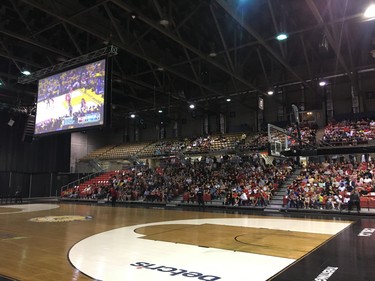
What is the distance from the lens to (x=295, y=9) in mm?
14859

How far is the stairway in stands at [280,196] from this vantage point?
15389 millimetres

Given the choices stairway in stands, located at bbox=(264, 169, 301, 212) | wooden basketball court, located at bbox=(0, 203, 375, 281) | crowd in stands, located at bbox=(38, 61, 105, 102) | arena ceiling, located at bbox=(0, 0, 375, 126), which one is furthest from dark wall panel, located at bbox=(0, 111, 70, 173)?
stairway in stands, located at bbox=(264, 169, 301, 212)

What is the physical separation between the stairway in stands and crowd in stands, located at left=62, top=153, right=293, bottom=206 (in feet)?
0.89

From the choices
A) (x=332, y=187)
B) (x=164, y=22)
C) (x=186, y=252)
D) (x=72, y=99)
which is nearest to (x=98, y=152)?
(x=72, y=99)

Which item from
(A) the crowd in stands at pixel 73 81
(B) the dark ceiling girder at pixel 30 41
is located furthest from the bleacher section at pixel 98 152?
(A) the crowd in stands at pixel 73 81

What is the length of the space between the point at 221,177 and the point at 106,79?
10751 millimetres

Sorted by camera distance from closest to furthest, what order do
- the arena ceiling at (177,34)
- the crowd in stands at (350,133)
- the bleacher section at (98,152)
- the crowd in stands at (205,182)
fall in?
the arena ceiling at (177,34), the crowd in stands at (205,182), the crowd in stands at (350,133), the bleacher section at (98,152)

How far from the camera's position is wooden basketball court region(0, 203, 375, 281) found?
186 inches

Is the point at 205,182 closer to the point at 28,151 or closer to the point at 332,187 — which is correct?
the point at 332,187

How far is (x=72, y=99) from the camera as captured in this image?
1268 centimetres

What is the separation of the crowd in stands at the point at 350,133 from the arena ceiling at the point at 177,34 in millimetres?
2900

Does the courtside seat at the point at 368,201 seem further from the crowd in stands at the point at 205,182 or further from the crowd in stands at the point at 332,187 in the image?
the crowd in stands at the point at 205,182

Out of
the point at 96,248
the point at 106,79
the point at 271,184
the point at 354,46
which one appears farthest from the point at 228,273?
the point at 354,46

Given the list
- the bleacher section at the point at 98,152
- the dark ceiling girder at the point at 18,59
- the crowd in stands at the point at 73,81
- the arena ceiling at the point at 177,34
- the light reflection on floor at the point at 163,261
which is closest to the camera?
the light reflection on floor at the point at 163,261
